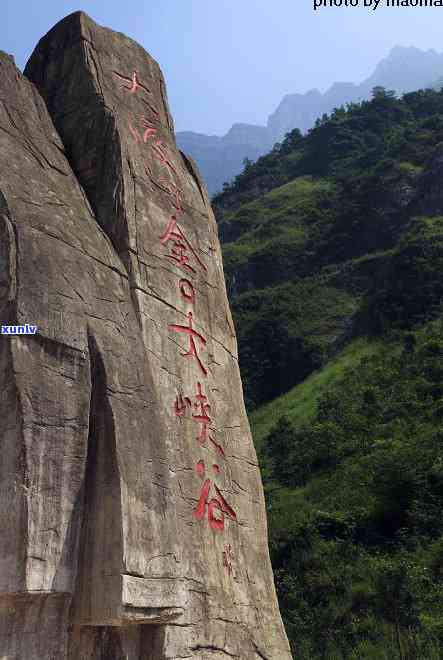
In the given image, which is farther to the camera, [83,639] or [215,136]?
[215,136]

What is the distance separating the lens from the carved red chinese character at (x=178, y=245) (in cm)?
488

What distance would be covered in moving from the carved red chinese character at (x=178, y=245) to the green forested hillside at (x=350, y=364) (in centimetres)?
657

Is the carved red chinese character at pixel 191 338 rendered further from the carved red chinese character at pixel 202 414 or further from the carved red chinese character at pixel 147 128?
the carved red chinese character at pixel 147 128

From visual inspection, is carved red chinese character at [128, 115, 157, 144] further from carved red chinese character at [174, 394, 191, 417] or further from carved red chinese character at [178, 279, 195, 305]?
carved red chinese character at [174, 394, 191, 417]

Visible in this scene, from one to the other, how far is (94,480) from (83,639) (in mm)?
655

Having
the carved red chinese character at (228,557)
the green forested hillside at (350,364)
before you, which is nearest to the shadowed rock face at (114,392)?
the carved red chinese character at (228,557)

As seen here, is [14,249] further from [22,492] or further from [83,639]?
[83,639]

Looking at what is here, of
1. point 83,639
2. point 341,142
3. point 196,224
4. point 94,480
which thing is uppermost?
point 341,142

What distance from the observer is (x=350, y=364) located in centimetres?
2116

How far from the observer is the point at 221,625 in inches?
165

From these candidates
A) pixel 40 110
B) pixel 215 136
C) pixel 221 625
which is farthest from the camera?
pixel 215 136

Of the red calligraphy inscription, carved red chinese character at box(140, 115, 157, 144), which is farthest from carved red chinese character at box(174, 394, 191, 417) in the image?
carved red chinese character at box(140, 115, 157, 144)

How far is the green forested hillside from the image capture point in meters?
11.5

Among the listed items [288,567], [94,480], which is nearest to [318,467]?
[288,567]
